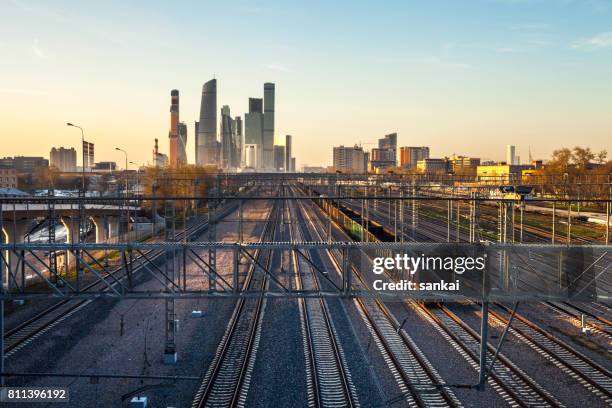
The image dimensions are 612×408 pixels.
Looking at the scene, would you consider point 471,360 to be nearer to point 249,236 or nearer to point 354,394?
point 354,394

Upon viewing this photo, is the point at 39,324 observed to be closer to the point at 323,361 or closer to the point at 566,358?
the point at 323,361

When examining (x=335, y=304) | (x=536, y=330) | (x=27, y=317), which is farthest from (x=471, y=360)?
(x=27, y=317)

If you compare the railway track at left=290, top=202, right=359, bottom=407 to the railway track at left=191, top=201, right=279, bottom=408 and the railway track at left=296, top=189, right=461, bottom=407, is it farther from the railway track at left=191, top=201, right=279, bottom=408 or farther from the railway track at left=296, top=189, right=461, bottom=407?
the railway track at left=191, top=201, right=279, bottom=408

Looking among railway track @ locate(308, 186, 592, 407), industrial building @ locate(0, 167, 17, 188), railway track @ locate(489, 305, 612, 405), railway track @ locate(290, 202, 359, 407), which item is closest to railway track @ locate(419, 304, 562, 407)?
railway track @ locate(308, 186, 592, 407)

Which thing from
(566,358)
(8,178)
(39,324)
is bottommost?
(39,324)

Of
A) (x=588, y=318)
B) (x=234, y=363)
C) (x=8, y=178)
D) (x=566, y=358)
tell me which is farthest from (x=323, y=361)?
(x=8, y=178)
